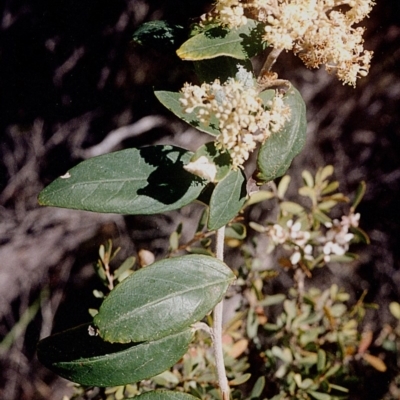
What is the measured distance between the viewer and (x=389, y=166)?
6.71ft

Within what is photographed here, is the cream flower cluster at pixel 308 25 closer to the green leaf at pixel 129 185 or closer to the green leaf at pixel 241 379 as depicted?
the green leaf at pixel 129 185

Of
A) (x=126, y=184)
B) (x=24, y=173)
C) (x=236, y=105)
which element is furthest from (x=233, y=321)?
(x=24, y=173)

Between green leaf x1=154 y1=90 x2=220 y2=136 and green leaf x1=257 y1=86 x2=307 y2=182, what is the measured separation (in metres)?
0.08

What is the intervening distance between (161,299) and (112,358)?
18 cm

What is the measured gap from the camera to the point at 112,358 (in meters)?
0.70

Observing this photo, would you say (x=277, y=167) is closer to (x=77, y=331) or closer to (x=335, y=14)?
(x=335, y=14)

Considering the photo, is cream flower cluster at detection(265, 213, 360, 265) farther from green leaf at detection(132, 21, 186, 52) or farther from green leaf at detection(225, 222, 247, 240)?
green leaf at detection(132, 21, 186, 52)

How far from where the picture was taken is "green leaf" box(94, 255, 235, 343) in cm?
59

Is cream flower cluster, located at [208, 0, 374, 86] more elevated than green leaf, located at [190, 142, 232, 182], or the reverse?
cream flower cluster, located at [208, 0, 374, 86]

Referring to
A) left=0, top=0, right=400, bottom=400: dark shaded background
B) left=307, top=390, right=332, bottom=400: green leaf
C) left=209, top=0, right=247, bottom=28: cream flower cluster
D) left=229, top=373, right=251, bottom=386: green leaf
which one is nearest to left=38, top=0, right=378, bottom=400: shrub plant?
left=209, top=0, right=247, bottom=28: cream flower cluster

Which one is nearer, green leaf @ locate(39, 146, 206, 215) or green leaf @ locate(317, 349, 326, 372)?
green leaf @ locate(39, 146, 206, 215)

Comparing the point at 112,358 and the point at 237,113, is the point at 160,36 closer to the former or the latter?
the point at 237,113

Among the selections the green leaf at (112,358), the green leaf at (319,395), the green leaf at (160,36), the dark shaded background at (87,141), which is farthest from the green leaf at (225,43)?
the dark shaded background at (87,141)

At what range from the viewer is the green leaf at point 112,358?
69 cm
